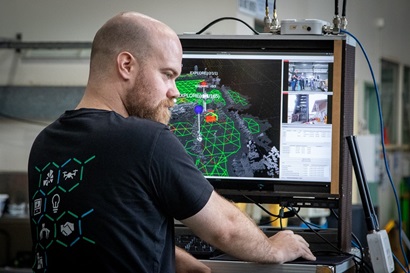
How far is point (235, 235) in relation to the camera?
1527 millimetres

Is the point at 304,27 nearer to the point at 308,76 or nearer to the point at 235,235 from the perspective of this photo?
the point at 308,76

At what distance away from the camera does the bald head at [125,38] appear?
61.7 inches

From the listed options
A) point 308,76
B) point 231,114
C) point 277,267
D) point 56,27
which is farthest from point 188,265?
point 56,27

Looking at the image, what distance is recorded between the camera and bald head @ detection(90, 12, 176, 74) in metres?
1.57

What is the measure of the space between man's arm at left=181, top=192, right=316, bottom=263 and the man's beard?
0.22 metres

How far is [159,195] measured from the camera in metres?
1.44

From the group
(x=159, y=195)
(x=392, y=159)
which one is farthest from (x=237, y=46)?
(x=392, y=159)

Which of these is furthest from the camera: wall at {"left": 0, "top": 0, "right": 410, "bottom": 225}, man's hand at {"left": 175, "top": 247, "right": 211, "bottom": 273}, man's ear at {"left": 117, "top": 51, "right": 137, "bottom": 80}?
wall at {"left": 0, "top": 0, "right": 410, "bottom": 225}

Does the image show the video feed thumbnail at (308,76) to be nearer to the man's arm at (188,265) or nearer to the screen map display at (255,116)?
the screen map display at (255,116)

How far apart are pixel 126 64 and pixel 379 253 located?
0.65 meters

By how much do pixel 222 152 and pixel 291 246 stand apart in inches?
15.3

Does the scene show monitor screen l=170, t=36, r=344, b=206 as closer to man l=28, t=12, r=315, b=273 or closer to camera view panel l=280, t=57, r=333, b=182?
camera view panel l=280, t=57, r=333, b=182

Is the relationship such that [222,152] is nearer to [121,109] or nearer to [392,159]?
[121,109]

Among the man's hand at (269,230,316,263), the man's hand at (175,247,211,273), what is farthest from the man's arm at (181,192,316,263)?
the man's hand at (175,247,211,273)
